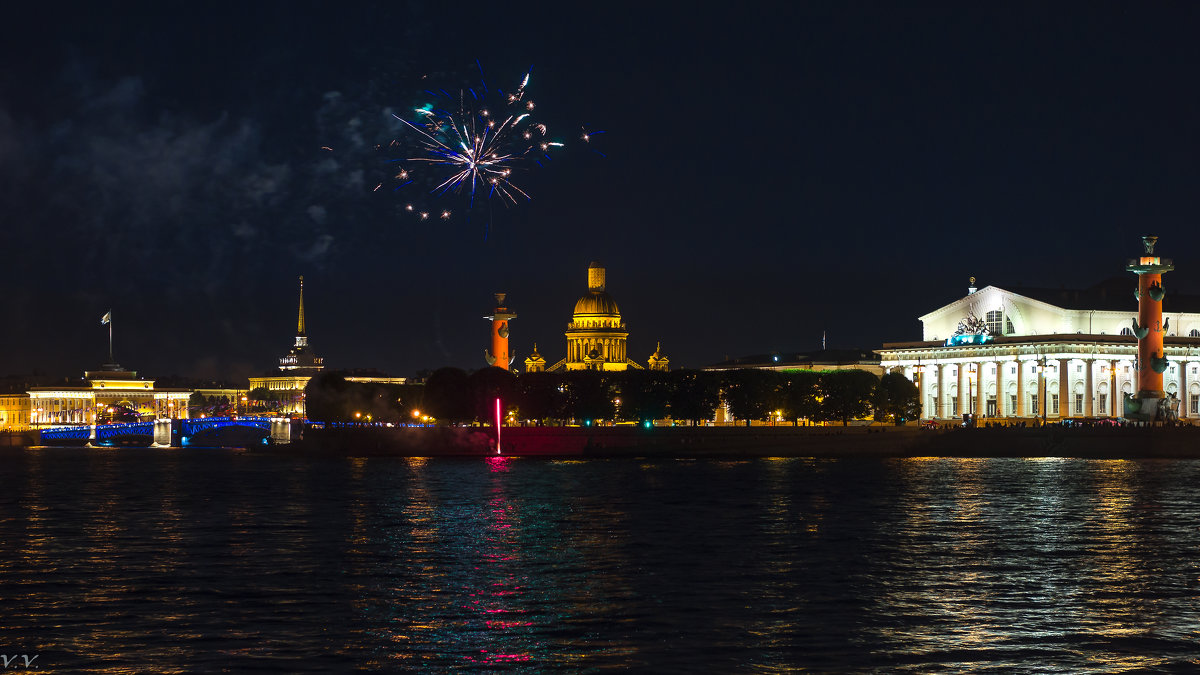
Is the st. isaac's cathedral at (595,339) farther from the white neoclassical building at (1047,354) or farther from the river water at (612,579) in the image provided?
the river water at (612,579)

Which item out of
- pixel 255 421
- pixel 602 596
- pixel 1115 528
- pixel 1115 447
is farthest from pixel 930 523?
pixel 255 421

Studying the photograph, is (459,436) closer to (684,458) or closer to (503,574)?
(684,458)

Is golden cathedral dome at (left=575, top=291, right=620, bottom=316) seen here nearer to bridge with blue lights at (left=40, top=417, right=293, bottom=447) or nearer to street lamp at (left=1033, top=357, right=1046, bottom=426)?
bridge with blue lights at (left=40, top=417, right=293, bottom=447)

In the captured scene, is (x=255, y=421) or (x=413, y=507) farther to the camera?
(x=255, y=421)

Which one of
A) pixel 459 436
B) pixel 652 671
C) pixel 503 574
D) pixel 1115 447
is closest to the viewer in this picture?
pixel 652 671

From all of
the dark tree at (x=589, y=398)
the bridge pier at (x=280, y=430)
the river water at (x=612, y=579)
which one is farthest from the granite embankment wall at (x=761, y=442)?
the bridge pier at (x=280, y=430)

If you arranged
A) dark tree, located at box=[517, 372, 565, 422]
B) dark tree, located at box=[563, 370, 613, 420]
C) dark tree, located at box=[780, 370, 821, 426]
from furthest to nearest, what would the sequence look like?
dark tree, located at box=[517, 372, 565, 422] → dark tree, located at box=[563, 370, 613, 420] → dark tree, located at box=[780, 370, 821, 426]

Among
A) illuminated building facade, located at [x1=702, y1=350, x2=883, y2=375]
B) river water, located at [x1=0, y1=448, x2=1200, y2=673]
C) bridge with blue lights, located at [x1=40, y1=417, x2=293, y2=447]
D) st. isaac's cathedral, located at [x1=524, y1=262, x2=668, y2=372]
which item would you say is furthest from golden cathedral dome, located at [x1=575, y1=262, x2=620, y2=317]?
river water, located at [x1=0, y1=448, x2=1200, y2=673]

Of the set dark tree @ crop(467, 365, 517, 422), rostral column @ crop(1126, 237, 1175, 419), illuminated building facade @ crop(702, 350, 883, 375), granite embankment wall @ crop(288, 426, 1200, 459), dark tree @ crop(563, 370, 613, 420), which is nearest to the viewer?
granite embankment wall @ crop(288, 426, 1200, 459)
